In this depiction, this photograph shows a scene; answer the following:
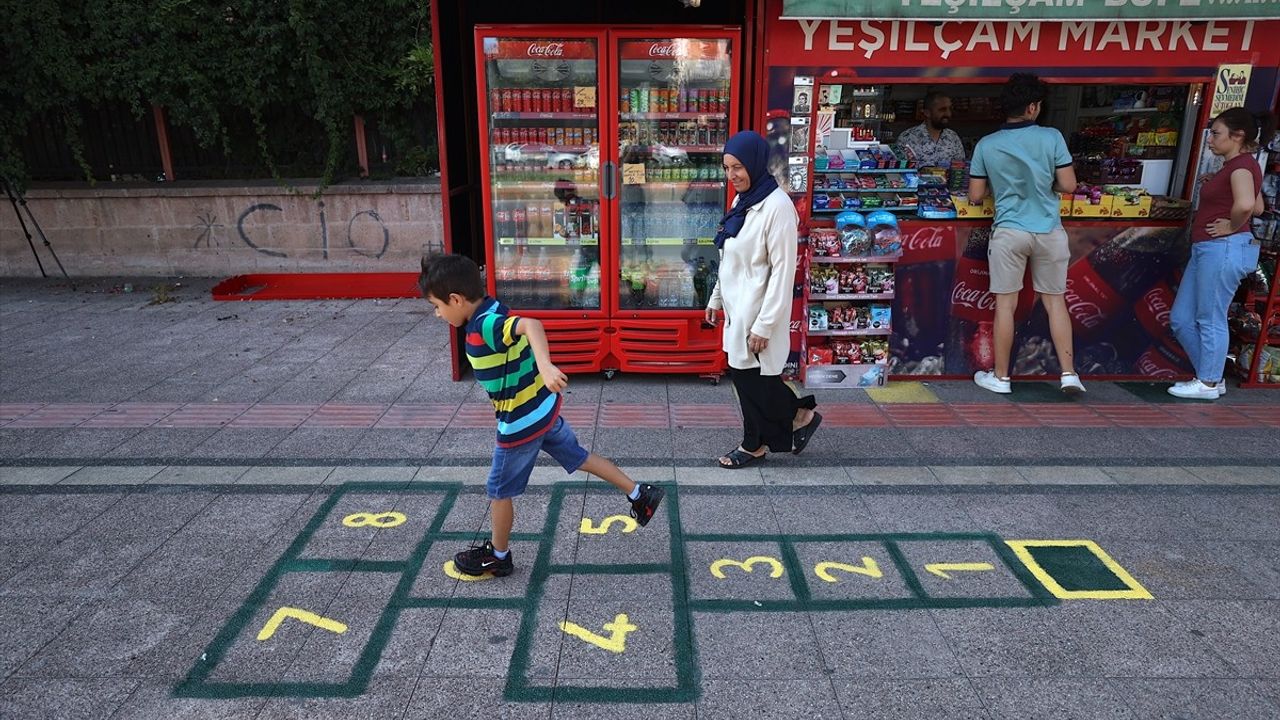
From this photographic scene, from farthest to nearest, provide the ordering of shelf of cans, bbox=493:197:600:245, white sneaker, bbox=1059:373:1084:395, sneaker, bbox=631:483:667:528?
shelf of cans, bbox=493:197:600:245, white sneaker, bbox=1059:373:1084:395, sneaker, bbox=631:483:667:528

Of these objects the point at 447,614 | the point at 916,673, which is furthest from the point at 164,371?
the point at 916,673

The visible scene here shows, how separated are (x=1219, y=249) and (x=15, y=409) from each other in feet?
28.2

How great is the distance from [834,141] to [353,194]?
20.0ft

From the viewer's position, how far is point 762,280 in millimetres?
4070

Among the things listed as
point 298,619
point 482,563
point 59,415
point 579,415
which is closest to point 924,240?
point 579,415

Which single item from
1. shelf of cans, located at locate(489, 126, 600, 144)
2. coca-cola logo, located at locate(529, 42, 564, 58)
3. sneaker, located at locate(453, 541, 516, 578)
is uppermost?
coca-cola logo, located at locate(529, 42, 564, 58)

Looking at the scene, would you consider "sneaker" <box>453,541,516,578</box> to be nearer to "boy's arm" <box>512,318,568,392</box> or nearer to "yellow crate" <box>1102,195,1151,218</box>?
"boy's arm" <box>512,318,568,392</box>

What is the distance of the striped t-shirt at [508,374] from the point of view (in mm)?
3062

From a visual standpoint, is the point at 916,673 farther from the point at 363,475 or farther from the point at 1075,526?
the point at 363,475

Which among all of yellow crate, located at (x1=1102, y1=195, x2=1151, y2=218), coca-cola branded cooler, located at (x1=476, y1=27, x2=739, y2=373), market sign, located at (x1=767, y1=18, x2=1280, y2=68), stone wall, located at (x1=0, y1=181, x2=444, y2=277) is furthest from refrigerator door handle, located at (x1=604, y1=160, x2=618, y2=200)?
stone wall, located at (x1=0, y1=181, x2=444, y2=277)

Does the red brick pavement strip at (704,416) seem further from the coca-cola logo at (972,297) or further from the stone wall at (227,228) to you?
the stone wall at (227,228)

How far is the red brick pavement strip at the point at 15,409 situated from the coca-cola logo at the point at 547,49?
174 inches

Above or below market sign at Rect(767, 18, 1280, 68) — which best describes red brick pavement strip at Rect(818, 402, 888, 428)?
below

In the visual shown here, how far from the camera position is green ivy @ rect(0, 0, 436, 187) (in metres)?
8.76
